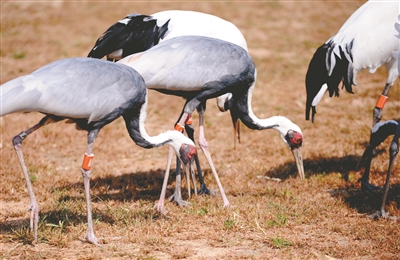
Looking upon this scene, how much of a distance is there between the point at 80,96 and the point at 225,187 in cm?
242

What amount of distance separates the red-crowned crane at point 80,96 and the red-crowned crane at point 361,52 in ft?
8.98

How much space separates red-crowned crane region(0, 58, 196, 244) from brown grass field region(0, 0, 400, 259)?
413mm

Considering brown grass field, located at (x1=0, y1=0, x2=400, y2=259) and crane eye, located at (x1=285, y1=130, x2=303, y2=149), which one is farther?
crane eye, located at (x1=285, y1=130, x2=303, y2=149)

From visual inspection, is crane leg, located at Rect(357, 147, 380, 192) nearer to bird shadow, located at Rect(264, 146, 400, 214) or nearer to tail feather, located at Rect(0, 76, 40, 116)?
bird shadow, located at Rect(264, 146, 400, 214)

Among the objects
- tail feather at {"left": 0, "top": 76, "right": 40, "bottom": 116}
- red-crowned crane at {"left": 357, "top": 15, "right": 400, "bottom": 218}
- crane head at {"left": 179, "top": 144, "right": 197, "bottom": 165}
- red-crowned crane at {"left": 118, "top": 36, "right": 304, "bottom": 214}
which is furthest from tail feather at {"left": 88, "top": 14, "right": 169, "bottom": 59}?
red-crowned crane at {"left": 357, "top": 15, "right": 400, "bottom": 218}

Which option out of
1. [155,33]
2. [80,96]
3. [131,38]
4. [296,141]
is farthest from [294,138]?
[80,96]

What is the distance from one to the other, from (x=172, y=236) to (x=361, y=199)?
222cm

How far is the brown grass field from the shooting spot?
4.87 metres

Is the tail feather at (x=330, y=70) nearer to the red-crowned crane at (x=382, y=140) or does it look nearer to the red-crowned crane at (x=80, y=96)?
the red-crowned crane at (x=382, y=140)

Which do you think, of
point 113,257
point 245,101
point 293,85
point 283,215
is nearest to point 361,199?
point 283,215

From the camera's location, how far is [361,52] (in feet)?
22.7

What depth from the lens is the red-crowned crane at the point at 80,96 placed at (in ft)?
15.2

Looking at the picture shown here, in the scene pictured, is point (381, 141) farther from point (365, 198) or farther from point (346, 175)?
point (346, 175)

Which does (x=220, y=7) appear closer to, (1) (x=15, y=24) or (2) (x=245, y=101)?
(1) (x=15, y=24)
